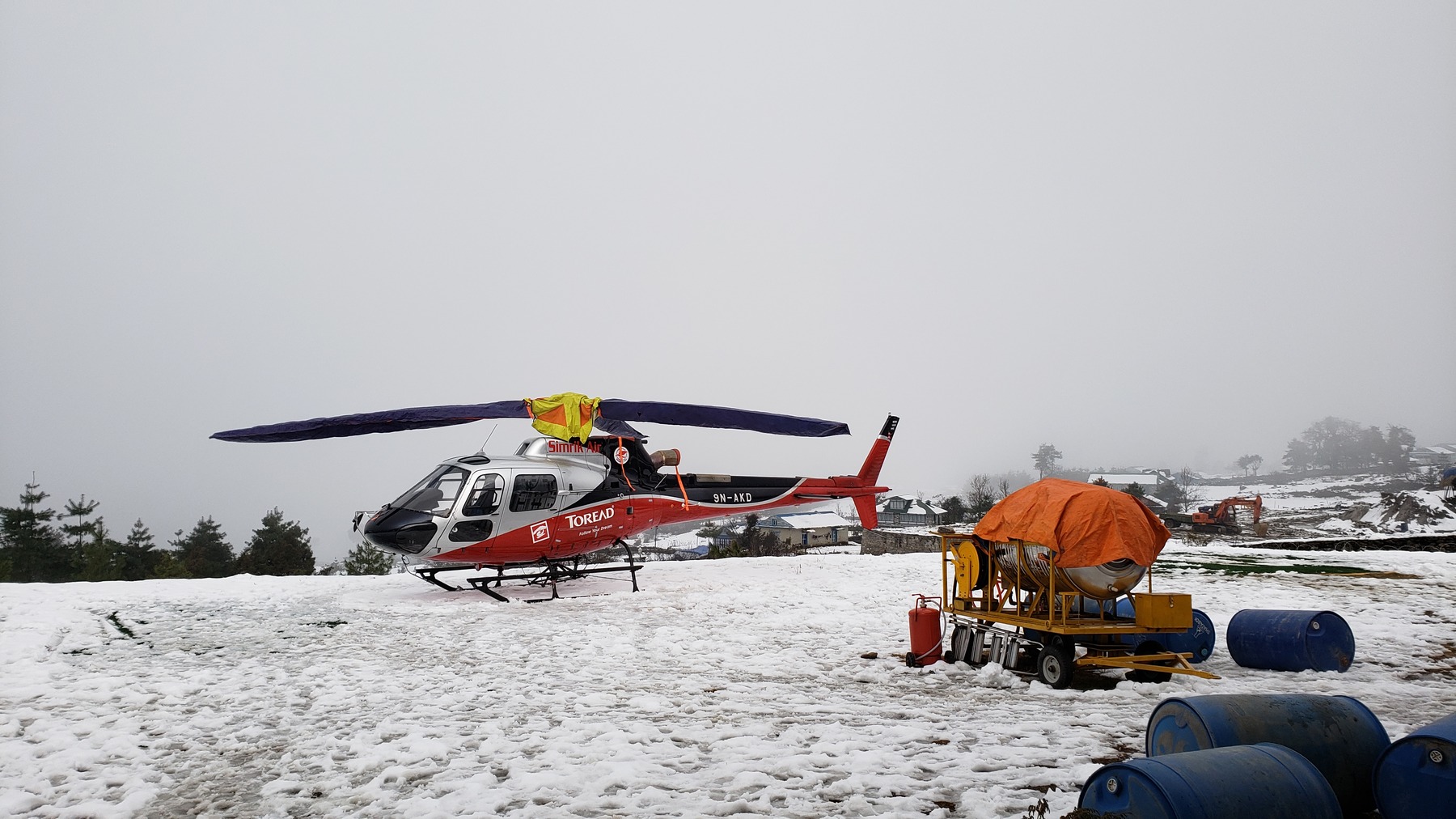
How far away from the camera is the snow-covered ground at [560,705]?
13.1ft

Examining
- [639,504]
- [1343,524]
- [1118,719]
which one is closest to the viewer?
[1118,719]

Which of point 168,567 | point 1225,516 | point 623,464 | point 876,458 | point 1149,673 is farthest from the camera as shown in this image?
point 168,567

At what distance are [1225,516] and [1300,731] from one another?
97.0 feet

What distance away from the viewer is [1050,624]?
6777 mm

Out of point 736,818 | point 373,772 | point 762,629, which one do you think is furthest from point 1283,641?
point 373,772

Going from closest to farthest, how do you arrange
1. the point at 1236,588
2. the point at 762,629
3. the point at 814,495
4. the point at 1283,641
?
the point at 1283,641, the point at 762,629, the point at 1236,588, the point at 814,495

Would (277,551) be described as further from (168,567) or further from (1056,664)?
(1056,664)

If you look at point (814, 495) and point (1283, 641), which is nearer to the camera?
point (1283, 641)

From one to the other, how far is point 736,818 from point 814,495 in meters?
11.8

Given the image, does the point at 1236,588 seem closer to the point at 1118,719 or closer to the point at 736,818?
the point at 1118,719

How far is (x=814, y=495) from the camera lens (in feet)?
49.9

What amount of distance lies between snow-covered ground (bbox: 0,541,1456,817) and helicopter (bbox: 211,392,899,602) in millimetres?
1143

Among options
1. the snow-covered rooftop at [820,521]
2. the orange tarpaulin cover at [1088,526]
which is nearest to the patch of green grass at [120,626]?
the orange tarpaulin cover at [1088,526]

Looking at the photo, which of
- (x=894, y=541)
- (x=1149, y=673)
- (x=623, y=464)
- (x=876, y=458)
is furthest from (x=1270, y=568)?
(x=894, y=541)
